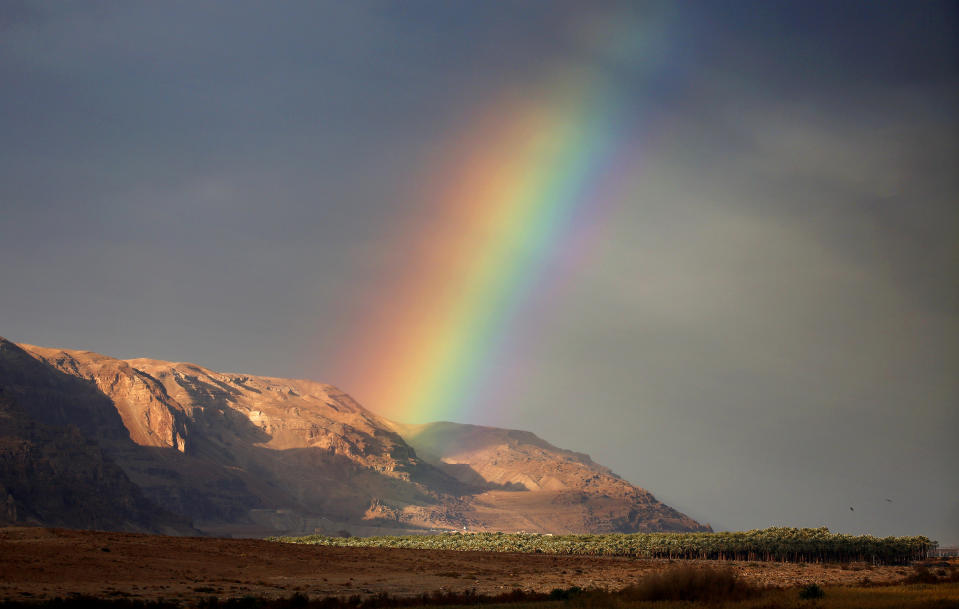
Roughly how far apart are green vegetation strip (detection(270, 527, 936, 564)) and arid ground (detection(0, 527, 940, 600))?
99.0 feet

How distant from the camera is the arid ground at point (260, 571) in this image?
53906mm

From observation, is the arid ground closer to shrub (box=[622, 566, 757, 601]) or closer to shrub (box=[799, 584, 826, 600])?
shrub (box=[799, 584, 826, 600])

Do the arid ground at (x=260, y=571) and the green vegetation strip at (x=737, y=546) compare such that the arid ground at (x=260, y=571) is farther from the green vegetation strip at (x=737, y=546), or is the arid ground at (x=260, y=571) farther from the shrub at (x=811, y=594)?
the green vegetation strip at (x=737, y=546)

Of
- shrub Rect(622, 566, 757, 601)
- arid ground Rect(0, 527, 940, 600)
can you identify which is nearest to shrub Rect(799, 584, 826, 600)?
shrub Rect(622, 566, 757, 601)

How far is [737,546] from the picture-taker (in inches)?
4899

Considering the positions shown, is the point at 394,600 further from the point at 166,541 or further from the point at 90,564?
the point at 166,541

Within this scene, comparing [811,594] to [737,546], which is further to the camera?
[737,546]

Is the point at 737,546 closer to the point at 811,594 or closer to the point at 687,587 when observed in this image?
the point at 811,594

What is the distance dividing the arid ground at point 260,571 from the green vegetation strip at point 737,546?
3016cm

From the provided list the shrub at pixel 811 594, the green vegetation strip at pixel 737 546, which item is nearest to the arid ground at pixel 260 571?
the shrub at pixel 811 594

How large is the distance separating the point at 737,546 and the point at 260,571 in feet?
268

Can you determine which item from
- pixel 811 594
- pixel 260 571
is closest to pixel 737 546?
pixel 260 571

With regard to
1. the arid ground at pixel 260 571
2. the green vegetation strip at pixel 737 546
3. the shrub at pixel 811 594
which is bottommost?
the arid ground at pixel 260 571

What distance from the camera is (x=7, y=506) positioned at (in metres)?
192
